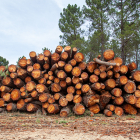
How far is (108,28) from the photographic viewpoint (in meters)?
13.9

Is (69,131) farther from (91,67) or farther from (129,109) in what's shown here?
(129,109)

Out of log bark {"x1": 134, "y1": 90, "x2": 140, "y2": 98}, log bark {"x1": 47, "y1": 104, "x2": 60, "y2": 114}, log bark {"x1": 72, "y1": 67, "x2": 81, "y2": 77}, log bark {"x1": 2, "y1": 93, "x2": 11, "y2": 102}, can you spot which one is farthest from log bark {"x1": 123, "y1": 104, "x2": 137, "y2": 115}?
log bark {"x1": 2, "y1": 93, "x2": 11, "y2": 102}

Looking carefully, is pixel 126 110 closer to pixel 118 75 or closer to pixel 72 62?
pixel 118 75

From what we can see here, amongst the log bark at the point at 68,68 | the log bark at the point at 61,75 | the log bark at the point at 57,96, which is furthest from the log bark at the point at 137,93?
the log bark at the point at 57,96

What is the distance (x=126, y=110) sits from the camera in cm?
605

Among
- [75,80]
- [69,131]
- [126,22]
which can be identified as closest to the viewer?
[69,131]

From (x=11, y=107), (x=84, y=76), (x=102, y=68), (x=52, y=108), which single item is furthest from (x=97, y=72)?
(x=11, y=107)

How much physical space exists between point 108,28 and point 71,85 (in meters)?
9.64

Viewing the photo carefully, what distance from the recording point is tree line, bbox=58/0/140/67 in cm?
1261

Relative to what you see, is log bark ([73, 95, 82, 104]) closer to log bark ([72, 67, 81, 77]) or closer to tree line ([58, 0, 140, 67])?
log bark ([72, 67, 81, 77])

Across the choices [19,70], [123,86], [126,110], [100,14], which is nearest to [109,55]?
[123,86]

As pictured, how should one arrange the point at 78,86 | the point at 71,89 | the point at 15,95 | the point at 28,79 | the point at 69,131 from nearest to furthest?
the point at 69,131
the point at 78,86
the point at 71,89
the point at 15,95
the point at 28,79

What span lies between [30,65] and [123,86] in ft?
12.9

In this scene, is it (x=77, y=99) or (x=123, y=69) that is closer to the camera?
(x=77, y=99)
